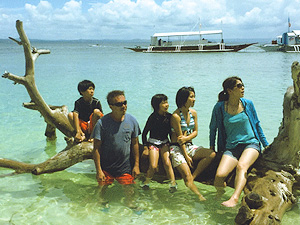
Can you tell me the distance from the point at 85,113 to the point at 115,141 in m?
1.22

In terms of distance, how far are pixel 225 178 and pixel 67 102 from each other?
11066mm

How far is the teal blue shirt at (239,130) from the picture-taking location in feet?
14.5

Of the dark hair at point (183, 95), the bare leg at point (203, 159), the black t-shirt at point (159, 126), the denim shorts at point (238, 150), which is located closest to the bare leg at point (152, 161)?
the black t-shirt at point (159, 126)

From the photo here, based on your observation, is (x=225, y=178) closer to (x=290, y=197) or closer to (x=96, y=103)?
(x=290, y=197)

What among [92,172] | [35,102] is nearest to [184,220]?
[92,172]

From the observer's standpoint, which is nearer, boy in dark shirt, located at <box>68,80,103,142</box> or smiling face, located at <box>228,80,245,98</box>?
smiling face, located at <box>228,80,245,98</box>

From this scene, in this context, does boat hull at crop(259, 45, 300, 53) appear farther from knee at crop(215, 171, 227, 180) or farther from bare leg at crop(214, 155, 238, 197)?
knee at crop(215, 171, 227, 180)

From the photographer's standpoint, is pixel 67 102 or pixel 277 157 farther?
pixel 67 102

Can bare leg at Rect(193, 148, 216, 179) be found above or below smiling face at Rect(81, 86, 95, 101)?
below

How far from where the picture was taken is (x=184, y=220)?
4.10 m

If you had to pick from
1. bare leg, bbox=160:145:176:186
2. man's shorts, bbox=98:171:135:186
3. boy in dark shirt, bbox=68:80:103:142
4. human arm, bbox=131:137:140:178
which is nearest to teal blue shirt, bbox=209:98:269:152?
bare leg, bbox=160:145:176:186

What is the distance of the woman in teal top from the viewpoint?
4.29 m

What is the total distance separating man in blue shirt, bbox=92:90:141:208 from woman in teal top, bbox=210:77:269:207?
1187 millimetres

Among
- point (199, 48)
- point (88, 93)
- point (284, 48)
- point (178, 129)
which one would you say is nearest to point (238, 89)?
point (178, 129)
